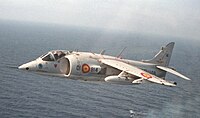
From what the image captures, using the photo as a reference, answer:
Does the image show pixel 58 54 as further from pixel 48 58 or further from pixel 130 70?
pixel 130 70

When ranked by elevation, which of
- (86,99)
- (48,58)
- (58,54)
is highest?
(58,54)

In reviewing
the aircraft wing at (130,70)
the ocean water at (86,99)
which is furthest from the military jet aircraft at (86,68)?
the ocean water at (86,99)

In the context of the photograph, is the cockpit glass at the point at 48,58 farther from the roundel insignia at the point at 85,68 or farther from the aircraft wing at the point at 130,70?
→ the aircraft wing at the point at 130,70

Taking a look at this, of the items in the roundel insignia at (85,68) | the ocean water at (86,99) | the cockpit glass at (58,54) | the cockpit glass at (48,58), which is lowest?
the ocean water at (86,99)

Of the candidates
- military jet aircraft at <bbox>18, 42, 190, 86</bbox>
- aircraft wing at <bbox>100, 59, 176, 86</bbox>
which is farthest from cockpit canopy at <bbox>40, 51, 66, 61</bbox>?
aircraft wing at <bbox>100, 59, 176, 86</bbox>

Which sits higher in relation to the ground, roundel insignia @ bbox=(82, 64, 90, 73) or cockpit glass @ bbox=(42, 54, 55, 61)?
cockpit glass @ bbox=(42, 54, 55, 61)

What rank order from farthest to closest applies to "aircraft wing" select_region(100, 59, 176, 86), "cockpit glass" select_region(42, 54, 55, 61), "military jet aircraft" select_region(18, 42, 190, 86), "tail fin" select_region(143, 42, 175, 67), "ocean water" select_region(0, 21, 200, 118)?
"ocean water" select_region(0, 21, 200, 118), "tail fin" select_region(143, 42, 175, 67), "cockpit glass" select_region(42, 54, 55, 61), "military jet aircraft" select_region(18, 42, 190, 86), "aircraft wing" select_region(100, 59, 176, 86)

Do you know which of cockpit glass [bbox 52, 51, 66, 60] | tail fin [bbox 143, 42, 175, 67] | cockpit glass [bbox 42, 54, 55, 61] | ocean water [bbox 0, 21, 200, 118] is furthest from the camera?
ocean water [bbox 0, 21, 200, 118]

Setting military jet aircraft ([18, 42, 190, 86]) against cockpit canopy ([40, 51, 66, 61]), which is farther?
cockpit canopy ([40, 51, 66, 61])

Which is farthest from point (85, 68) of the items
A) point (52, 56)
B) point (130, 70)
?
point (130, 70)

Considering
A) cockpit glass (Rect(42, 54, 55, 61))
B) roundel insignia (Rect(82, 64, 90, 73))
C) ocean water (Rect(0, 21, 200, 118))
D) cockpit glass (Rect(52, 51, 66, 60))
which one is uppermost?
cockpit glass (Rect(52, 51, 66, 60))

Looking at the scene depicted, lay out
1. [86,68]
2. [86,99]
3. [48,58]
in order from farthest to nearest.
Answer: [86,99] < [86,68] < [48,58]

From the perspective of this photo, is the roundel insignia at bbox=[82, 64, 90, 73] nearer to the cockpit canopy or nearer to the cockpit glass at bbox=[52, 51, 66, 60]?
the cockpit glass at bbox=[52, 51, 66, 60]

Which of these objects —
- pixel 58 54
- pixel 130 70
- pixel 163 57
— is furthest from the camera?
pixel 163 57
